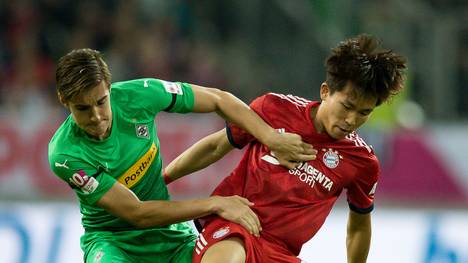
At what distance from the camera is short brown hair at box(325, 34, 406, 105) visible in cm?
398

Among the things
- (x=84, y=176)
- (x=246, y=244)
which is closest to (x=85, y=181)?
(x=84, y=176)

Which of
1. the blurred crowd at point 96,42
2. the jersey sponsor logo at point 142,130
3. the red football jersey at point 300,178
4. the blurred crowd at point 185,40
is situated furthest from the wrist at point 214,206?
the blurred crowd at point 96,42

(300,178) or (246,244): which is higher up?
(300,178)

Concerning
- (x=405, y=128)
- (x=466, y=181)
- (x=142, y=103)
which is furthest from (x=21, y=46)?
(x=142, y=103)

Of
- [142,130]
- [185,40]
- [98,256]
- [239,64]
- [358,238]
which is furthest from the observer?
[239,64]

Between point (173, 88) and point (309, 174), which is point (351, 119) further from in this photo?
point (173, 88)

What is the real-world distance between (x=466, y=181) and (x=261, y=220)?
5.30 m

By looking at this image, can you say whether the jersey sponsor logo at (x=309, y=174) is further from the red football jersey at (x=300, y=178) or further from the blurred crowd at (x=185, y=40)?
the blurred crowd at (x=185, y=40)

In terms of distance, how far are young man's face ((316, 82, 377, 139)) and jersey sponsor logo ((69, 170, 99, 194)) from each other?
3.14 feet

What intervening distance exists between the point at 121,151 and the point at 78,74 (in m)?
0.43

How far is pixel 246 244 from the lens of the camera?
3.98 metres

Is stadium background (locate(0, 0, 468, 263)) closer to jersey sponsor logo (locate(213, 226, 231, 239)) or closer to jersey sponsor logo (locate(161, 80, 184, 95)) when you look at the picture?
jersey sponsor logo (locate(161, 80, 184, 95))

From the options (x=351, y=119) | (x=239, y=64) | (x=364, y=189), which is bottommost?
(x=239, y=64)

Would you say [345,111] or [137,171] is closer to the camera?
[345,111]
